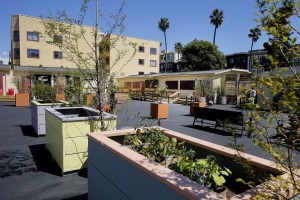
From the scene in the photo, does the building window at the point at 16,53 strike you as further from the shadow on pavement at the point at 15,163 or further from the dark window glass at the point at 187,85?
the shadow on pavement at the point at 15,163

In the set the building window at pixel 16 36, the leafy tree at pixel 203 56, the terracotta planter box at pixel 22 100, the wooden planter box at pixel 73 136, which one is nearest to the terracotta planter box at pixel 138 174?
the wooden planter box at pixel 73 136

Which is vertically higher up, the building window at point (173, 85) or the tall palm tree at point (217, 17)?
the tall palm tree at point (217, 17)

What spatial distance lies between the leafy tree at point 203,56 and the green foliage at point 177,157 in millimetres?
41987

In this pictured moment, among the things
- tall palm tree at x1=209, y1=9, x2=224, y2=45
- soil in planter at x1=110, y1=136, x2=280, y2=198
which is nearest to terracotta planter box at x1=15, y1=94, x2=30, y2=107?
soil in planter at x1=110, y1=136, x2=280, y2=198

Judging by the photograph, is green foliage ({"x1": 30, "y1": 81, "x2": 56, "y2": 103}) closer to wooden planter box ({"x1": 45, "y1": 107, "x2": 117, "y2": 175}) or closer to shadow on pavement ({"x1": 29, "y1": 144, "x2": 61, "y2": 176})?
shadow on pavement ({"x1": 29, "y1": 144, "x2": 61, "y2": 176})

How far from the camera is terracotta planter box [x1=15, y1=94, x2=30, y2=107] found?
714 inches

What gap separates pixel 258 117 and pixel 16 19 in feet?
136

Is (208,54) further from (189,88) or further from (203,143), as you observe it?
(203,143)

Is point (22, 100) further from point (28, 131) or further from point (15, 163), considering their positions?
point (15, 163)

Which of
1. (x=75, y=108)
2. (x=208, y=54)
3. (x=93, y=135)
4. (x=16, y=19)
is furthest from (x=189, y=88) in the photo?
(x=16, y=19)

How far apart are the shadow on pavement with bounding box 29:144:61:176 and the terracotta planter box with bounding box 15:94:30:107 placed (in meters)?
12.7

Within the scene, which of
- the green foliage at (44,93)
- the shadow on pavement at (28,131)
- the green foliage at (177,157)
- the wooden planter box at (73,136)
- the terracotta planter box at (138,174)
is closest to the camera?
the terracotta planter box at (138,174)

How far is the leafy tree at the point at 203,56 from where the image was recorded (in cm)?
4365

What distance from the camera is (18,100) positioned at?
18.2 m
